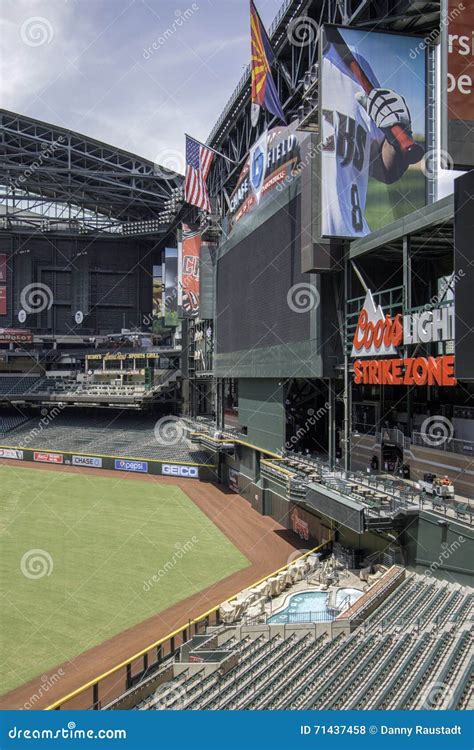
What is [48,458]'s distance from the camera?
46844 mm

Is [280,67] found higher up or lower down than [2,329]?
higher up

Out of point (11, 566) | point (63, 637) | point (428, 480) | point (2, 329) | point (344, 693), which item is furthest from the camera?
point (2, 329)

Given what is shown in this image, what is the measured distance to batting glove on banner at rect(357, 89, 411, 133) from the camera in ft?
69.6

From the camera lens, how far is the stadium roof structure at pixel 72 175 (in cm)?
5581

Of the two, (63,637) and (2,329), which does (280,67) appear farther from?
(2,329)

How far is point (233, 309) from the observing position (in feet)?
112

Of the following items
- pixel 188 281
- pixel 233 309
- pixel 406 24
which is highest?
pixel 406 24

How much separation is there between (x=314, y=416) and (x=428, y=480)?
32.9ft

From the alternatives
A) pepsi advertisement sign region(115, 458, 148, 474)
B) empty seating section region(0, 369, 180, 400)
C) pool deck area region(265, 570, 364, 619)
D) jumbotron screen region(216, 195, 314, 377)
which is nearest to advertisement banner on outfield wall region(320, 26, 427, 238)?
jumbotron screen region(216, 195, 314, 377)

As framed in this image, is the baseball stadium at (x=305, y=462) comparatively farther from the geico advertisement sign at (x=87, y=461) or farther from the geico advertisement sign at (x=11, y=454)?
the geico advertisement sign at (x=11, y=454)

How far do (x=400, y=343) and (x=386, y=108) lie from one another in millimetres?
9999

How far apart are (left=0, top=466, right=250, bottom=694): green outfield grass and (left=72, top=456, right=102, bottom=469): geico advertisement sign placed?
8742 millimetres

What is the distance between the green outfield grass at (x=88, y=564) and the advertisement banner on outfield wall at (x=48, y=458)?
36.4 feet

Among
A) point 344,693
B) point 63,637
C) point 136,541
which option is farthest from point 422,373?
point 136,541
